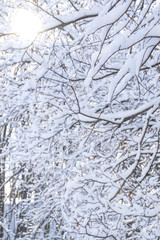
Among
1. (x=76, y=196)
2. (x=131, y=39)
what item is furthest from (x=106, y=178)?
(x=131, y=39)

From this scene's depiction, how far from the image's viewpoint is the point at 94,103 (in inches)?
174

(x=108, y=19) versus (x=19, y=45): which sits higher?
(x=19, y=45)

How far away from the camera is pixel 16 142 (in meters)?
4.99

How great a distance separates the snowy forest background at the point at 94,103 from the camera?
1.70m

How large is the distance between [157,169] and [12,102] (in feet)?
7.34

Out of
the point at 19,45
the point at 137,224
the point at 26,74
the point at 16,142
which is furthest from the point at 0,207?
the point at 19,45

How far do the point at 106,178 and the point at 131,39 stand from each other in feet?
Result: 5.28

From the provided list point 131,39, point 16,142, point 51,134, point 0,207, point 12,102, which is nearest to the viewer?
point 131,39

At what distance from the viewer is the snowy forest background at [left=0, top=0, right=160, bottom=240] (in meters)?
1.70

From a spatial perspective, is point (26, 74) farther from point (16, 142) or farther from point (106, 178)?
point (106, 178)

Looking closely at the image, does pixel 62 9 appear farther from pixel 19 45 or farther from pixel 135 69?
pixel 135 69

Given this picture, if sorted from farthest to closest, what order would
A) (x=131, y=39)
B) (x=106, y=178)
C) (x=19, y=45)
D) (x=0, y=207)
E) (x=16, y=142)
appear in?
1. (x=0, y=207)
2. (x=16, y=142)
3. (x=106, y=178)
4. (x=19, y=45)
5. (x=131, y=39)

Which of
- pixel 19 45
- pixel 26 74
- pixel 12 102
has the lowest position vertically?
pixel 19 45

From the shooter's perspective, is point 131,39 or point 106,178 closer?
point 131,39
